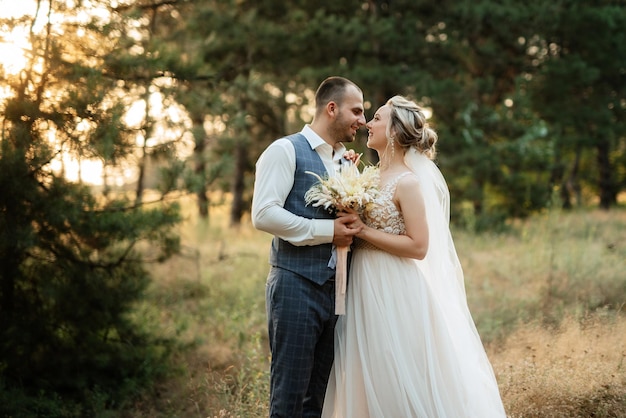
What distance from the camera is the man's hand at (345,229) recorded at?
364 centimetres

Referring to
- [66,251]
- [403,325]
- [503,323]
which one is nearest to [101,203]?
[66,251]

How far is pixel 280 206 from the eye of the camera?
363 cm

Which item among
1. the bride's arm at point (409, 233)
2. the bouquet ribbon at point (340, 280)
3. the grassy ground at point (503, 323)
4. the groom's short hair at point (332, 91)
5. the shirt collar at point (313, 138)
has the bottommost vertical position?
the grassy ground at point (503, 323)

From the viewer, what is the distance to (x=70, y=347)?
6.23m

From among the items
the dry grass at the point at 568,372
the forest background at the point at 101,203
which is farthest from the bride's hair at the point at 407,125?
the forest background at the point at 101,203

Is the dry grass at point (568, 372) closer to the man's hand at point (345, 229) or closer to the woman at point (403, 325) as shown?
the woman at point (403, 325)

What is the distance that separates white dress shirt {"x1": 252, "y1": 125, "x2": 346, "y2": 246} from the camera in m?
3.56

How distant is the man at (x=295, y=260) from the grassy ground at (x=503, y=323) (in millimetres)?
698

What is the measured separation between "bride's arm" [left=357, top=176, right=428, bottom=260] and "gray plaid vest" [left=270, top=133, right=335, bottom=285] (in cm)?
29

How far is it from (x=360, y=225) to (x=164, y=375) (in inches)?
155

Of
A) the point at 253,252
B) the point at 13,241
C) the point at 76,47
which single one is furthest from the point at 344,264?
the point at 253,252

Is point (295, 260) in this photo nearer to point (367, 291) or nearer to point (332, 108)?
point (367, 291)

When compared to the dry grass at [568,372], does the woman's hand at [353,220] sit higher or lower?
higher

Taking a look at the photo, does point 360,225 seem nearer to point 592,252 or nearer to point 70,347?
point 70,347
